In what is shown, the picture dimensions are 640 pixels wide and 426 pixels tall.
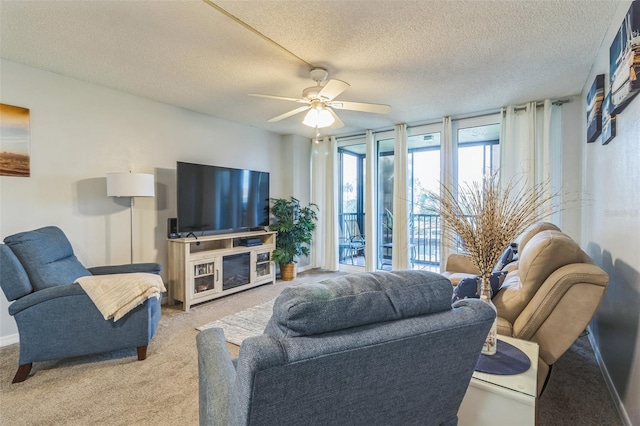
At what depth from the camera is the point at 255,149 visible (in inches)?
193

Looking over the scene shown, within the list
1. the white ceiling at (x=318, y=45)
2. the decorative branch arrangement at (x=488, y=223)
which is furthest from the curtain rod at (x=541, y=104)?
the decorative branch arrangement at (x=488, y=223)

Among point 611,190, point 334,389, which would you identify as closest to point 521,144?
point 611,190

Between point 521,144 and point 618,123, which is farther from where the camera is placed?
point 521,144

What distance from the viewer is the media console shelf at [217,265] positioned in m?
3.50

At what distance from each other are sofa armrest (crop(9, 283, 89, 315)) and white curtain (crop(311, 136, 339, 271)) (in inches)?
149

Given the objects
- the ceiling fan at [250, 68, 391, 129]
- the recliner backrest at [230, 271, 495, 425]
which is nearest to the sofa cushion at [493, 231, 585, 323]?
the recliner backrest at [230, 271, 495, 425]

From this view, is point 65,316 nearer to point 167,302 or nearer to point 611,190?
point 167,302

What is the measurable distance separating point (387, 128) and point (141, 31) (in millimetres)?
3584

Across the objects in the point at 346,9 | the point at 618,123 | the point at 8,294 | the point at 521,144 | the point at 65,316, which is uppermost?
the point at 346,9

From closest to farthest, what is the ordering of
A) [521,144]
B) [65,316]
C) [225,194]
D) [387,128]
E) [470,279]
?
[470,279] → [65,316] → [521,144] → [225,194] → [387,128]

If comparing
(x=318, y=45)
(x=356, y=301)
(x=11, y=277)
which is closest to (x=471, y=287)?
(x=356, y=301)

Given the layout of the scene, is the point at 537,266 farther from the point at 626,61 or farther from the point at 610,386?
the point at 626,61

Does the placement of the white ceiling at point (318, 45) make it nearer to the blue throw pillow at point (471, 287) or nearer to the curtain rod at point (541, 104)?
the curtain rod at point (541, 104)

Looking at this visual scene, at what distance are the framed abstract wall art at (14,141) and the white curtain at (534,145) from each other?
15.9 feet
